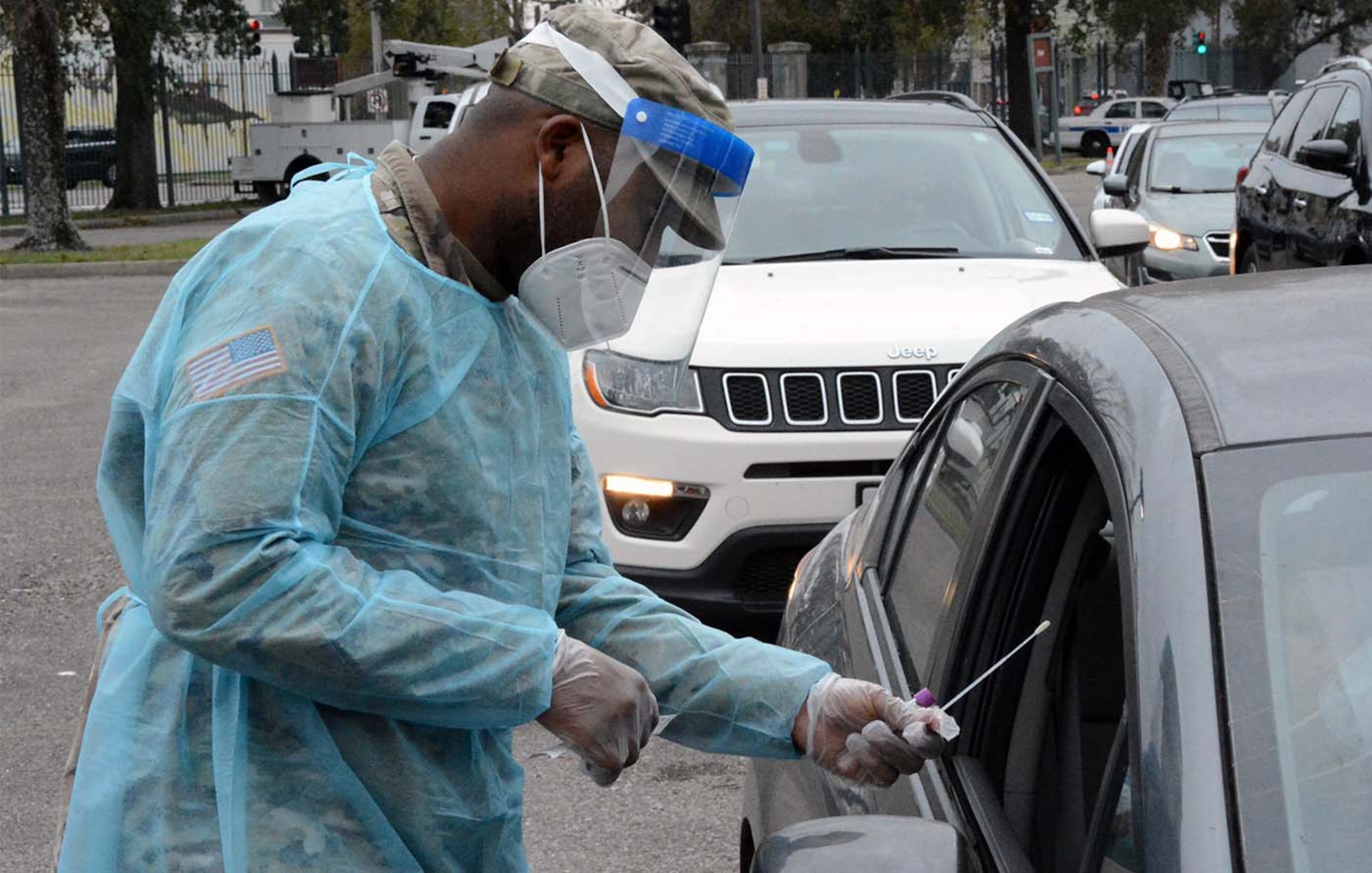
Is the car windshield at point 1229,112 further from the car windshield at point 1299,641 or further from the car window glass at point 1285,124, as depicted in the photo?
the car windshield at point 1299,641

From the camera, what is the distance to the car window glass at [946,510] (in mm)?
2506

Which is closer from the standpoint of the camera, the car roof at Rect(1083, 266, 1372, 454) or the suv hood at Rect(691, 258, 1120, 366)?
the car roof at Rect(1083, 266, 1372, 454)

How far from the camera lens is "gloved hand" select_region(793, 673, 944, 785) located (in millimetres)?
2205

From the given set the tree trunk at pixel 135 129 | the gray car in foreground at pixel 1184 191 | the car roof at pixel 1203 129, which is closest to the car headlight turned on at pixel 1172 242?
the gray car in foreground at pixel 1184 191

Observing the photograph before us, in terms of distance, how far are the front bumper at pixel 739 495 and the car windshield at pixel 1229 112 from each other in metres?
15.9

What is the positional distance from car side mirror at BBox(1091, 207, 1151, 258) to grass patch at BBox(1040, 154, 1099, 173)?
105 ft

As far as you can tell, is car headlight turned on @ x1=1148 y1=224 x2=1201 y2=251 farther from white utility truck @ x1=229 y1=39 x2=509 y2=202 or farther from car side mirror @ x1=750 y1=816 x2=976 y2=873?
white utility truck @ x1=229 y1=39 x2=509 y2=202

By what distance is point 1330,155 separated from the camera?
9438mm

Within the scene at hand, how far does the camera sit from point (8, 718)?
17.9 ft

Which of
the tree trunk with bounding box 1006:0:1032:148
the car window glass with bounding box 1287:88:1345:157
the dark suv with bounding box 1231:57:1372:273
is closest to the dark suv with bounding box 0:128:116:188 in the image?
the tree trunk with bounding box 1006:0:1032:148

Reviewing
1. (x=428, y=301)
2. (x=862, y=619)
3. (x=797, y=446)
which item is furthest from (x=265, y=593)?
(x=797, y=446)

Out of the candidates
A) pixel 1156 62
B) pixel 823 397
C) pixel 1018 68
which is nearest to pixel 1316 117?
pixel 823 397

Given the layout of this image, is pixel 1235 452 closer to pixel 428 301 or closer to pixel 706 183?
pixel 706 183

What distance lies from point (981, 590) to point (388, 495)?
2.60 ft
